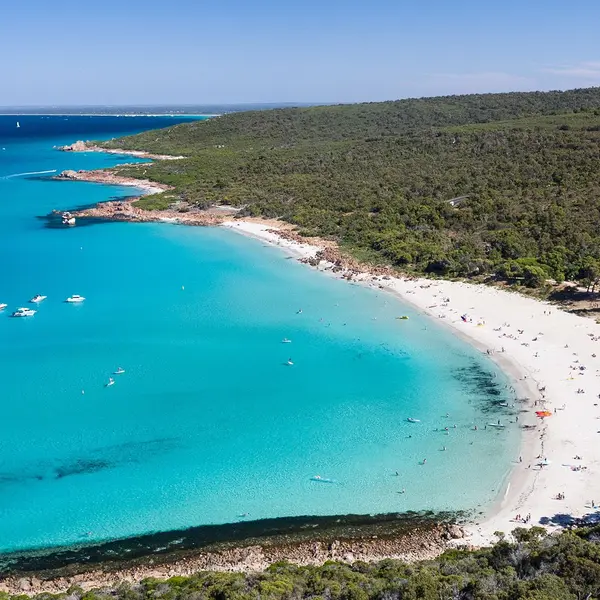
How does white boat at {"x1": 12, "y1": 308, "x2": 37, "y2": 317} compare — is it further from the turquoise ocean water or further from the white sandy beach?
the white sandy beach

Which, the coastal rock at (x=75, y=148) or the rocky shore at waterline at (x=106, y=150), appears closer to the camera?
the rocky shore at waterline at (x=106, y=150)

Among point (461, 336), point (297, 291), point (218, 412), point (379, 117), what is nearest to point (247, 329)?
point (297, 291)

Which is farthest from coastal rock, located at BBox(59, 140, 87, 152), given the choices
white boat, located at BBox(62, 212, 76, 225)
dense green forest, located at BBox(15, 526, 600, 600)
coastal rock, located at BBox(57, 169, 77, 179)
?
dense green forest, located at BBox(15, 526, 600, 600)

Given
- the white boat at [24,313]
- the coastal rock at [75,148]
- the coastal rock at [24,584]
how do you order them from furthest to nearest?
1. the coastal rock at [75,148]
2. the white boat at [24,313]
3. the coastal rock at [24,584]

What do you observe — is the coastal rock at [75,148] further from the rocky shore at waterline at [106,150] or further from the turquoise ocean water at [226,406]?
the turquoise ocean water at [226,406]

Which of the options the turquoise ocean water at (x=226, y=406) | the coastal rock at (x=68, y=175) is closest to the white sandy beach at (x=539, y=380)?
the turquoise ocean water at (x=226, y=406)

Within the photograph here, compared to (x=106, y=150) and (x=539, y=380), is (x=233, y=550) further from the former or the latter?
(x=106, y=150)

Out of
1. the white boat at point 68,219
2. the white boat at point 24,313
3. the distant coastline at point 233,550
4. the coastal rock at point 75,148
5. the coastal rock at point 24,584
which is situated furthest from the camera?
the coastal rock at point 75,148
